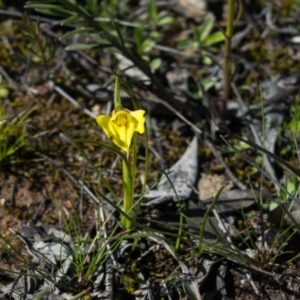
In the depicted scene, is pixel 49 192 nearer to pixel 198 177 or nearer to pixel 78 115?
pixel 78 115

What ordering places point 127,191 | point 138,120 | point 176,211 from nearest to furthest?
point 138,120 < point 127,191 < point 176,211

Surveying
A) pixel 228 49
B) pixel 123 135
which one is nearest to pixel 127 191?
pixel 123 135

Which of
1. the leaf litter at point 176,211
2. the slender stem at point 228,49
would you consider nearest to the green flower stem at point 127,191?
the leaf litter at point 176,211

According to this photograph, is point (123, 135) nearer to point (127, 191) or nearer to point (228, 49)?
point (127, 191)

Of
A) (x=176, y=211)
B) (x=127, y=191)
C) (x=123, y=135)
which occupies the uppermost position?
(x=123, y=135)

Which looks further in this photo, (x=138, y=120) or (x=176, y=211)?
(x=176, y=211)

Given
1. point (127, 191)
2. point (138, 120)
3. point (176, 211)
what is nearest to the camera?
point (138, 120)

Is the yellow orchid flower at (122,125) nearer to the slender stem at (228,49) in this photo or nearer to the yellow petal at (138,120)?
the yellow petal at (138,120)
